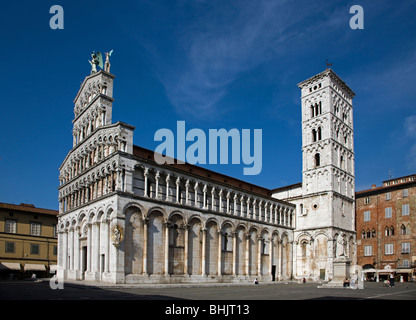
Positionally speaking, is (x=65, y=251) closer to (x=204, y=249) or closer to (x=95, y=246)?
(x=95, y=246)

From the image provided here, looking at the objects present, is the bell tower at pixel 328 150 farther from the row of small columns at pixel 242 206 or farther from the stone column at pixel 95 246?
the stone column at pixel 95 246

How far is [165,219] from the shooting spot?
35.9 m

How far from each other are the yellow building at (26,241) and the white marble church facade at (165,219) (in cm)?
968

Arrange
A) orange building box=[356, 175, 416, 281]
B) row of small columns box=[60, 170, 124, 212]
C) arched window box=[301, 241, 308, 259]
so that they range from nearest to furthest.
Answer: row of small columns box=[60, 170, 124, 212], orange building box=[356, 175, 416, 281], arched window box=[301, 241, 308, 259]

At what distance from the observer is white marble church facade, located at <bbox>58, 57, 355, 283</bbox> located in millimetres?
33344

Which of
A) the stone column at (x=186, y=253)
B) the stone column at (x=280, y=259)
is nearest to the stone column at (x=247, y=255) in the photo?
the stone column at (x=280, y=259)

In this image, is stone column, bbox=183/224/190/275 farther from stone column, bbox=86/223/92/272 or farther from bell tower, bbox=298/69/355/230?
bell tower, bbox=298/69/355/230

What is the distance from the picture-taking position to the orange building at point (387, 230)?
51.2 m

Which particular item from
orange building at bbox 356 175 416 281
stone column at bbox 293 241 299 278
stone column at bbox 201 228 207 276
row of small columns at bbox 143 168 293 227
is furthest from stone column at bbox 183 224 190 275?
orange building at bbox 356 175 416 281

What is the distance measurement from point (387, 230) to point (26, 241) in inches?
1890

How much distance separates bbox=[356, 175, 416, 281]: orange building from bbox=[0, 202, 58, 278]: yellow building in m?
42.5
